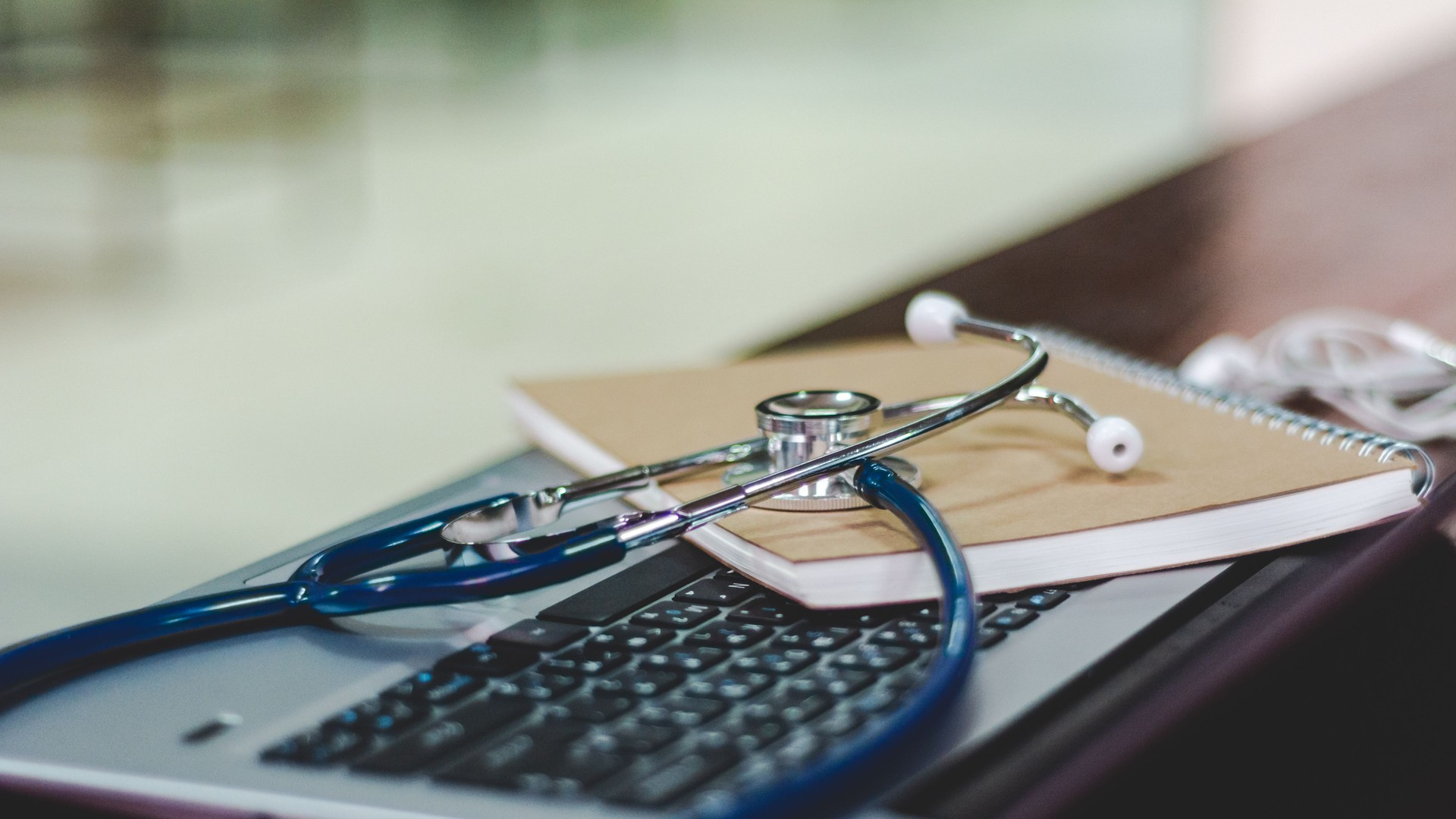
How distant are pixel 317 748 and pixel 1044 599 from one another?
0.20 meters

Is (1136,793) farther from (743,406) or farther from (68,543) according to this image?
(68,543)

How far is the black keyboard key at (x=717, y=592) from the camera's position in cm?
41

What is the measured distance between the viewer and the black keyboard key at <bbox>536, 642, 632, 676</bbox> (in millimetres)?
363

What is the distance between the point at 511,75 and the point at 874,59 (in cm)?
159

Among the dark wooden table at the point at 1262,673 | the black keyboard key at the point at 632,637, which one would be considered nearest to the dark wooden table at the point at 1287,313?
the dark wooden table at the point at 1262,673

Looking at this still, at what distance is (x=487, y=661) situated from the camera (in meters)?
0.37

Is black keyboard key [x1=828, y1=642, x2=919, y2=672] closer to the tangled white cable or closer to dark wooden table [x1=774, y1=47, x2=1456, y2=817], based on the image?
dark wooden table [x1=774, y1=47, x2=1456, y2=817]

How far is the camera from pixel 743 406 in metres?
0.56

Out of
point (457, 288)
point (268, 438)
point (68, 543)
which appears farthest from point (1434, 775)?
point (457, 288)

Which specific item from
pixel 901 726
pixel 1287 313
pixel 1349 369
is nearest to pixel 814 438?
pixel 901 726

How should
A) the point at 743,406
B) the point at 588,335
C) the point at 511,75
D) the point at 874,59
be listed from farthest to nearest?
the point at 874,59 → the point at 511,75 → the point at 588,335 → the point at 743,406

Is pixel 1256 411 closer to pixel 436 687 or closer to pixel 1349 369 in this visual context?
pixel 1349 369

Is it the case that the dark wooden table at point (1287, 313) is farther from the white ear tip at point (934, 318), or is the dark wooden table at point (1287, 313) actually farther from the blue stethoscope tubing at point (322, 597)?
the white ear tip at point (934, 318)

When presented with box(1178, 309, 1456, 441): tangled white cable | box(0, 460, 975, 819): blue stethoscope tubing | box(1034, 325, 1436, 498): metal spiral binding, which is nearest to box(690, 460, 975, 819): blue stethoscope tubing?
box(0, 460, 975, 819): blue stethoscope tubing
